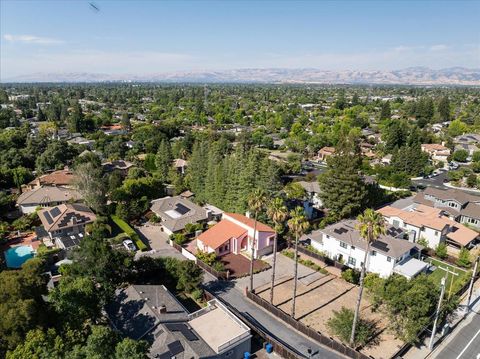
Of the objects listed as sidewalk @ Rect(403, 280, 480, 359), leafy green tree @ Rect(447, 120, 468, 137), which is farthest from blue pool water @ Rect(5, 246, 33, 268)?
leafy green tree @ Rect(447, 120, 468, 137)

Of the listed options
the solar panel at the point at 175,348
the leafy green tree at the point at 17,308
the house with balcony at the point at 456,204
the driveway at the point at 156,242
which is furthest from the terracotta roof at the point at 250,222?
the house with balcony at the point at 456,204

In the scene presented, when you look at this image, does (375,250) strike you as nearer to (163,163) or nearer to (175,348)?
(175,348)

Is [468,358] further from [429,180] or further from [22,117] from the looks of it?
[22,117]

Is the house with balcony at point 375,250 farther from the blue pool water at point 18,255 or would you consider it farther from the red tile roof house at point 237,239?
the blue pool water at point 18,255

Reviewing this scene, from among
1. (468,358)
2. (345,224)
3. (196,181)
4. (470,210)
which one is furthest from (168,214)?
(470,210)

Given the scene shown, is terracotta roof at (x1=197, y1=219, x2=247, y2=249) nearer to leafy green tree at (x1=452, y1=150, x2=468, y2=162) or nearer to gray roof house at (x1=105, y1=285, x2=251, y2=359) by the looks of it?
gray roof house at (x1=105, y1=285, x2=251, y2=359)

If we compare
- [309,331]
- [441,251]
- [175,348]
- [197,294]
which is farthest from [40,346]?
[441,251]
